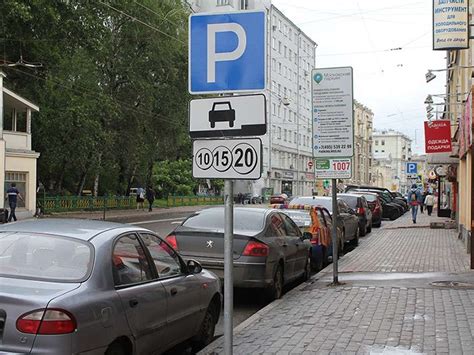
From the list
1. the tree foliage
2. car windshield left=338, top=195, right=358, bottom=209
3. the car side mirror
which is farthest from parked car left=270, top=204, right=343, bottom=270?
the tree foliage

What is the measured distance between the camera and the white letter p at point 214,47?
4.43 meters

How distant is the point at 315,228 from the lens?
527 inches

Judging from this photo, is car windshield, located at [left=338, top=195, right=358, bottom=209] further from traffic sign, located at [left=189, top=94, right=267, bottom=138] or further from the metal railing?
traffic sign, located at [left=189, top=94, right=267, bottom=138]

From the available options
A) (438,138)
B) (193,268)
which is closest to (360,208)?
(438,138)

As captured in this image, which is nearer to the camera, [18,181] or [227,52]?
[227,52]

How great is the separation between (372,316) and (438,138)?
647 inches

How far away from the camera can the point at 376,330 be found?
23.0ft

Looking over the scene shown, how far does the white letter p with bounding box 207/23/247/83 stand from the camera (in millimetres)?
4434

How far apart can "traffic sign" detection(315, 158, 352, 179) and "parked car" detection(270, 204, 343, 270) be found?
A: 7.29ft

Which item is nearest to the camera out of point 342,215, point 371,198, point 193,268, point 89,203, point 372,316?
point 193,268

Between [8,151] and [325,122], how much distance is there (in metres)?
24.4

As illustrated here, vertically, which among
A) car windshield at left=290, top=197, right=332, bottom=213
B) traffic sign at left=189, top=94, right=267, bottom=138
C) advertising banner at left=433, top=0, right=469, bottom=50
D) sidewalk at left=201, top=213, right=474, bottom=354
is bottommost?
sidewalk at left=201, top=213, right=474, bottom=354

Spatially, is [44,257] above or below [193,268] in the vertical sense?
above

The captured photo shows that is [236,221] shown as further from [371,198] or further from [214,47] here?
[371,198]
